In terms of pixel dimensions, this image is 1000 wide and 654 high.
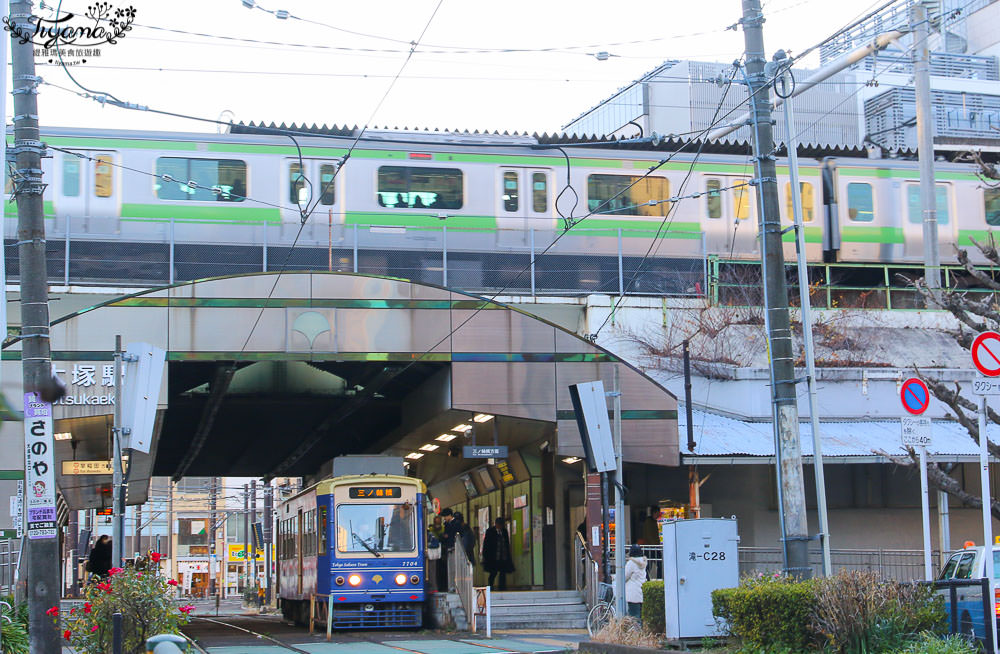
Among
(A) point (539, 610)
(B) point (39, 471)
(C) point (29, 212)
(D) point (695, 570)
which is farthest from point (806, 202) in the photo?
(B) point (39, 471)

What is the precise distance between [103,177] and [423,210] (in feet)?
24.8

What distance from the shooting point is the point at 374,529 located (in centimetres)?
2405

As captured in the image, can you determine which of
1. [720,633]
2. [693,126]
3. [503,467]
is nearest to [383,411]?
[503,467]

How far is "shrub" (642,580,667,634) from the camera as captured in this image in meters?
17.2

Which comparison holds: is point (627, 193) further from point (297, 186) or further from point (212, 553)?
point (212, 553)

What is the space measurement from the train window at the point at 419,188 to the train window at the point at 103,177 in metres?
6.27

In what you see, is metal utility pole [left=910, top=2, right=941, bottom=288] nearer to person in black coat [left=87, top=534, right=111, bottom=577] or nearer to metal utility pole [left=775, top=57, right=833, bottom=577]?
metal utility pole [left=775, top=57, right=833, bottom=577]

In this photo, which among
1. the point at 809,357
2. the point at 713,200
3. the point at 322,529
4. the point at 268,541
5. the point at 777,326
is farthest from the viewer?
the point at 268,541

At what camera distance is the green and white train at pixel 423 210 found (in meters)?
28.8

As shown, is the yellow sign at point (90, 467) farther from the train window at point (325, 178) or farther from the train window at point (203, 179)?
the train window at point (325, 178)

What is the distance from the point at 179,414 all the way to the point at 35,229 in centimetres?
1796

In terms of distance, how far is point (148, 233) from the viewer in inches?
1133

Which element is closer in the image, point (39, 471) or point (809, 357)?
point (39, 471)

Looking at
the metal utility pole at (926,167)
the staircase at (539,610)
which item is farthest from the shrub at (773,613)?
the metal utility pole at (926,167)
